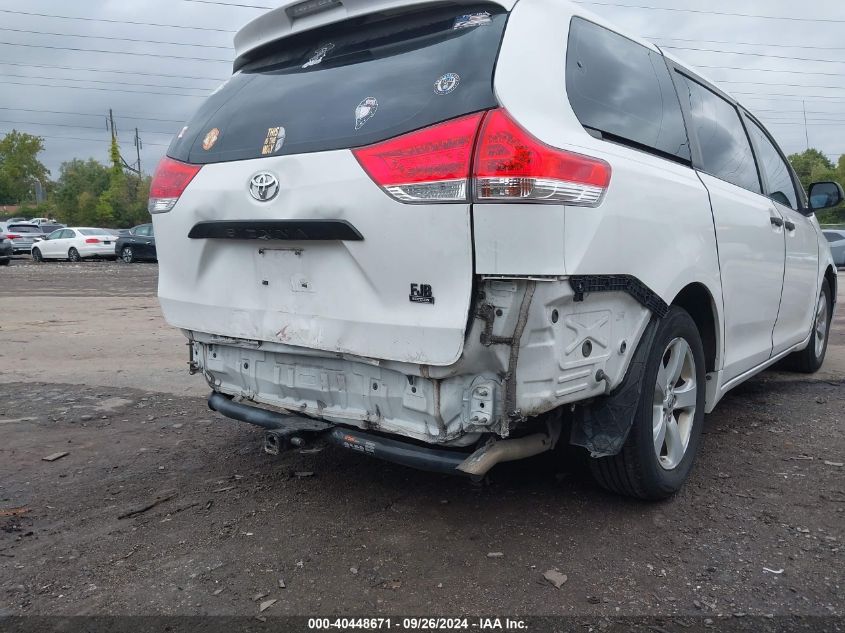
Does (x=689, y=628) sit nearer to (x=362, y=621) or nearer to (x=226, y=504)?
(x=362, y=621)

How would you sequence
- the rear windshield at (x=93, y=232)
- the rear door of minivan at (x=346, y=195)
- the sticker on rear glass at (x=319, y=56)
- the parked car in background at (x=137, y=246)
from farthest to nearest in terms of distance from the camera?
the rear windshield at (x=93, y=232), the parked car in background at (x=137, y=246), the sticker on rear glass at (x=319, y=56), the rear door of minivan at (x=346, y=195)

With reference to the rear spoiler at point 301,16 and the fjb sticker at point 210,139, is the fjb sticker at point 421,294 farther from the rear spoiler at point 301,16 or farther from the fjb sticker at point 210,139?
the fjb sticker at point 210,139

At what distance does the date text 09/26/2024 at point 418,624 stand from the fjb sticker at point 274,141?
1778 millimetres

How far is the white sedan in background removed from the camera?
90.0 feet

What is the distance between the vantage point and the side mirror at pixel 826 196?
229 inches

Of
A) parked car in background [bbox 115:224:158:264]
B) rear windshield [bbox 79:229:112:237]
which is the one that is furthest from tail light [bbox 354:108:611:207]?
rear windshield [bbox 79:229:112:237]

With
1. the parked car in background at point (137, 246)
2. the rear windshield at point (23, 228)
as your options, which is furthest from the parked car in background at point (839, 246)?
the rear windshield at point (23, 228)

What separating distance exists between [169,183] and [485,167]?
64.3 inches

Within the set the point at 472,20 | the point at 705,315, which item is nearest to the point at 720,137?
the point at 705,315

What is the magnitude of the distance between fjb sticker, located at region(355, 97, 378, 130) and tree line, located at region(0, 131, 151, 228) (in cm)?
5465

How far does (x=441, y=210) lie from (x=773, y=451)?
2.78 m

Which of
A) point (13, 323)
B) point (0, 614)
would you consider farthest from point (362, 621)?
point (13, 323)

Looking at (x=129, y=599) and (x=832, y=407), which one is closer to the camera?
(x=129, y=599)

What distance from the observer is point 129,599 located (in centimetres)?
260
